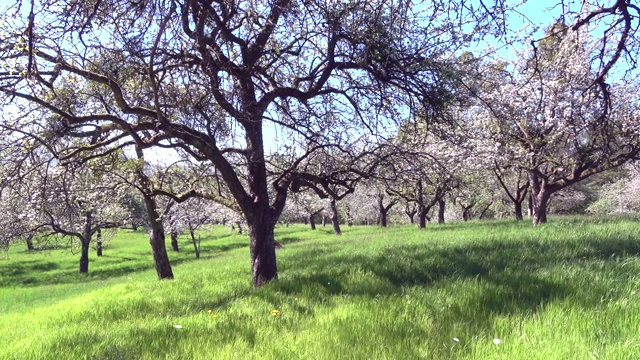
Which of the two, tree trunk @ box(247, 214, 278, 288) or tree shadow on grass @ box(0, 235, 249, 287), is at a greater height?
tree trunk @ box(247, 214, 278, 288)

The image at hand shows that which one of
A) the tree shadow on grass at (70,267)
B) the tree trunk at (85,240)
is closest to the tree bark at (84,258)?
the tree trunk at (85,240)

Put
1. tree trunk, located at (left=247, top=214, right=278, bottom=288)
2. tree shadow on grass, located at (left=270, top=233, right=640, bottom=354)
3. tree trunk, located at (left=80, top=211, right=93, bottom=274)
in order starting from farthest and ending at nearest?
tree trunk, located at (left=80, top=211, right=93, bottom=274) → tree trunk, located at (left=247, top=214, right=278, bottom=288) → tree shadow on grass, located at (left=270, top=233, right=640, bottom=354)

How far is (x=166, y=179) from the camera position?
10141 millimetres

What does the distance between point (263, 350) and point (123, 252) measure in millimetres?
37679

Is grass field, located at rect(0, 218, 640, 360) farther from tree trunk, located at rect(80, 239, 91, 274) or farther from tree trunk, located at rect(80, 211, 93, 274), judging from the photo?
tree trunk, located at rect(80, 239, 91, 274)

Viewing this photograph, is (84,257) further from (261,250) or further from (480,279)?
(480,279)

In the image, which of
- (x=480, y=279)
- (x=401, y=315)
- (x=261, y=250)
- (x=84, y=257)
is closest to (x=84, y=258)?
(x=84, y=257)

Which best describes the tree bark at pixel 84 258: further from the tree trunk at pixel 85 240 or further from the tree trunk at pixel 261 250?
the tree trunk at pixel 261 250

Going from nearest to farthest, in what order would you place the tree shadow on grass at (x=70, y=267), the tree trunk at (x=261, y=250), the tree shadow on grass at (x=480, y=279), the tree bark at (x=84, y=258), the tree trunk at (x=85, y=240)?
1. the tree shadow on grass at (x=480, y=279)
2. the tree trunk at (x=261, y=250)
3. the tree shadow on grass at (x=70, y=267)
4. the tree trunk at (x=85, y=240)
5. the tree bark at (x=84, y=258)

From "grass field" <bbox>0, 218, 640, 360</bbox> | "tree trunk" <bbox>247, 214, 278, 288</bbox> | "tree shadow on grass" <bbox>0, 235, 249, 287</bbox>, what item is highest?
"tree trunk" <bbox>247, 214, 278, 288</bbox>

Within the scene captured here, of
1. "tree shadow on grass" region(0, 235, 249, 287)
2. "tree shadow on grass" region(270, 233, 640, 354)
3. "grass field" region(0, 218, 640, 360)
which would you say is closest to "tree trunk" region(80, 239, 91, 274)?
"tree shadow on grass" region(0, 235, 249, 287)

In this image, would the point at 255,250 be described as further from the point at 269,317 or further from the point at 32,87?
the point at 32,87

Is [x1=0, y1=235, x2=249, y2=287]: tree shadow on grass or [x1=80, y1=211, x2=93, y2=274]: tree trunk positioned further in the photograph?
Answer: [x1=80, y1=211, x2=93, y2=274]: tree trunk

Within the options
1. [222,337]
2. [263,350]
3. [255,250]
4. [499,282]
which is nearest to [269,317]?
[222,337]
